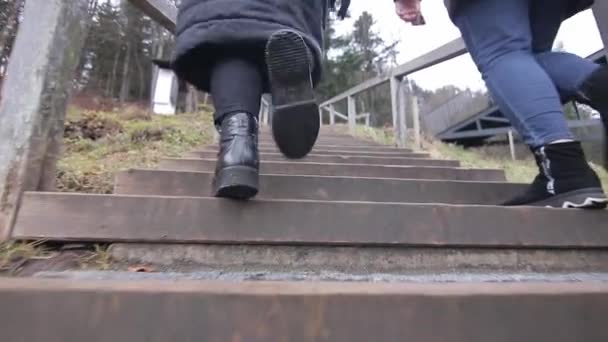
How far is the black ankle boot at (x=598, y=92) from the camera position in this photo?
1.03m

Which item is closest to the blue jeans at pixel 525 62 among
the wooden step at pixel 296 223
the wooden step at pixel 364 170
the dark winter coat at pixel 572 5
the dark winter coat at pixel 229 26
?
the dark winter coat at pixel 572 5

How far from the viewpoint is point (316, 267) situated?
89 centimetres

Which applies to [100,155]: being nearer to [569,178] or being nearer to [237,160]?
[237,160]

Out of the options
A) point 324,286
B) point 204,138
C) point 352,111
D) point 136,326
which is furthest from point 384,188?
point 352,111

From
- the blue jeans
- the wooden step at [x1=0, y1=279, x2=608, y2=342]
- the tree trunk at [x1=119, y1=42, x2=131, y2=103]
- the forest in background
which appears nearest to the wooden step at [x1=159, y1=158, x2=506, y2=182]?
the blue jeans

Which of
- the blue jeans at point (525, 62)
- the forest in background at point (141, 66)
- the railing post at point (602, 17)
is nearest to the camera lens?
the blue jeans at point (525, 62)

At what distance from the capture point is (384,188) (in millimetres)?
1432

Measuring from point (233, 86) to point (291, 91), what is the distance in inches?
6.0

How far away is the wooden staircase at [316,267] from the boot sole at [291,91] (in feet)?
0.56

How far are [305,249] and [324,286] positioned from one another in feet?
0.88

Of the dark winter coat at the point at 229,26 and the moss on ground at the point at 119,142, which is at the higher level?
the moss on ground at the point at 119,142

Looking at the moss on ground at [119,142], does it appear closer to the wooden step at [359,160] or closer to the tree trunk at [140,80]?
the wooden step at [359,160]

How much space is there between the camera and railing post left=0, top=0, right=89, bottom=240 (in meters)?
0.88

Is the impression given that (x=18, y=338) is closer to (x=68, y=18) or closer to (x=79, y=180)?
(x=68, y=18)
